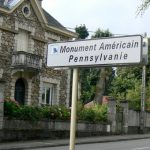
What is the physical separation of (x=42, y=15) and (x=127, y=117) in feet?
31.8

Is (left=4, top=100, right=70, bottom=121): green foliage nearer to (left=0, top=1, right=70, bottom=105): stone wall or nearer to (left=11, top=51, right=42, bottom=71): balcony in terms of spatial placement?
(left=0, top=1, right=70, bottom=105): stone wall

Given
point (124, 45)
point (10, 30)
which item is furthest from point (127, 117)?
point (124, 45)

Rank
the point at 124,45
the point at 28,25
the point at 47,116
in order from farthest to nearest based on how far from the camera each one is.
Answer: the point at 28,25 < the point at 47,116 < the point at 124,45

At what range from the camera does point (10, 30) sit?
3250 cm

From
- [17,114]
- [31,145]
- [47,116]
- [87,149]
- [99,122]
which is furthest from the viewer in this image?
[99,122]

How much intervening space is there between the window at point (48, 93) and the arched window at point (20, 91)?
7.47 feet

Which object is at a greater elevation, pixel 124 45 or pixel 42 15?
pixel 42 15

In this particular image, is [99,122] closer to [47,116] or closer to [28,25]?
[47,116]

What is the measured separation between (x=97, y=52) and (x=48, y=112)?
21.0m

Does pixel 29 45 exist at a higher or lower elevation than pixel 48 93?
higher

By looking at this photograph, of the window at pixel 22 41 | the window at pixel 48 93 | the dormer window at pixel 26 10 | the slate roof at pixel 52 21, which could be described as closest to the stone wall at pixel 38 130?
the window at pixel 48 93

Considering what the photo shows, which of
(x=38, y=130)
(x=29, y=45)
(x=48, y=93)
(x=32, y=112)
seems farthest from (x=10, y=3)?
(x=38, y=130)

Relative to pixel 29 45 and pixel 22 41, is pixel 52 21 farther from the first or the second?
pixel 22 41

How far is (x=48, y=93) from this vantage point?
36.9 metres
